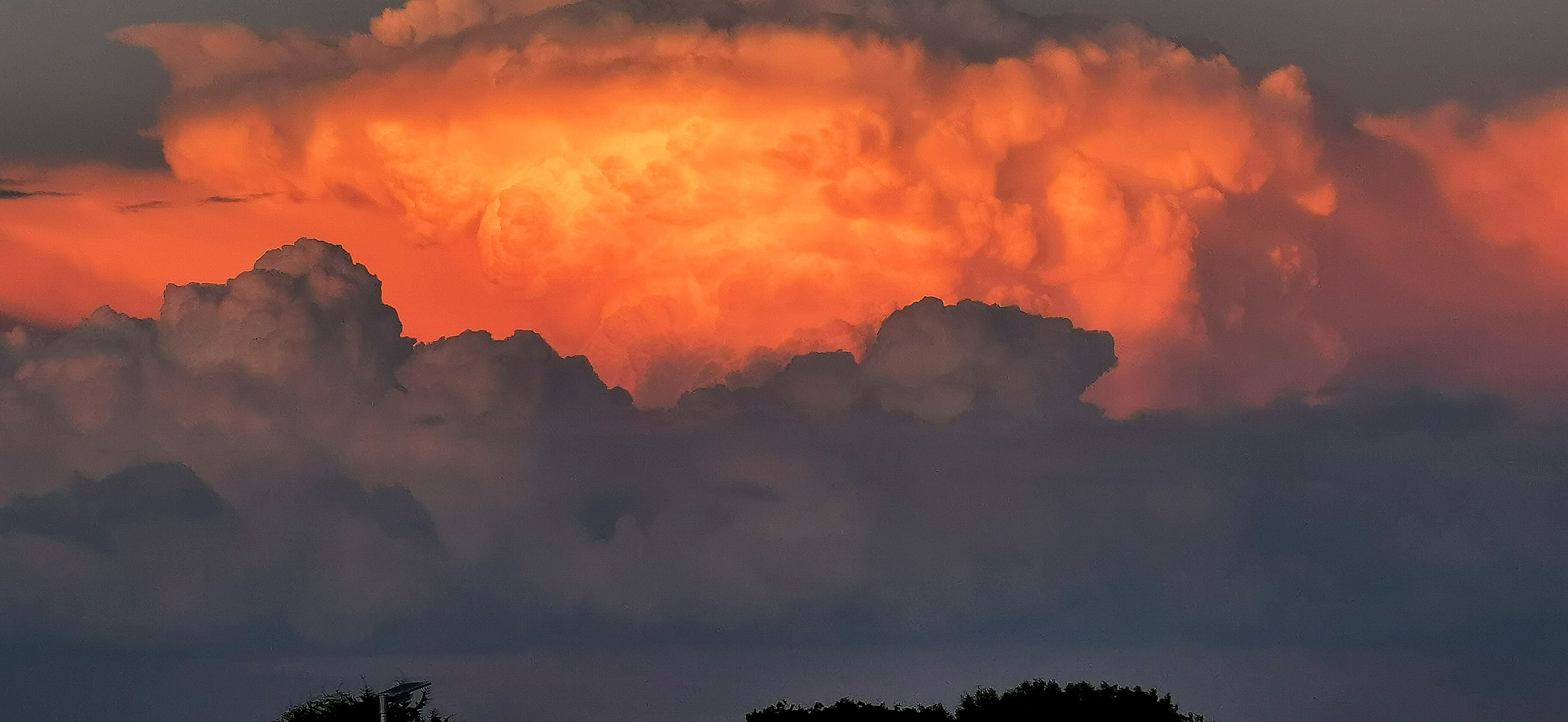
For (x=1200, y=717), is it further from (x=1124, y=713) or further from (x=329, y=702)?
(x=329, y=702)

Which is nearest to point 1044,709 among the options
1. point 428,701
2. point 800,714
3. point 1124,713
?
point 1124,713

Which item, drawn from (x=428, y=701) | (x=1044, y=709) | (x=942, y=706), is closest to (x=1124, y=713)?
(x=1044, y=709)

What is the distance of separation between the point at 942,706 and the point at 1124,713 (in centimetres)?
1434

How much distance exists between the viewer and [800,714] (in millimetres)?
137125

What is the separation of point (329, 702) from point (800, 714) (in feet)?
100

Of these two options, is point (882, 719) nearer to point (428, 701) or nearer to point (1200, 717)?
point (1200, 717)

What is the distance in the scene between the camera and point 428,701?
441ft

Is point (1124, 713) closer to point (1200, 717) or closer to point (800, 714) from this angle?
point (1200, 717)

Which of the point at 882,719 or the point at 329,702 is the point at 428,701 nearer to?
the point at 329,702

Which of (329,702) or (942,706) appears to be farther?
(942,706)

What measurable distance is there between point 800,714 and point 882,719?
217 inches

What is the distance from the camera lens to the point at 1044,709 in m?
132

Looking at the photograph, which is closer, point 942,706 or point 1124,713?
point 1124,713

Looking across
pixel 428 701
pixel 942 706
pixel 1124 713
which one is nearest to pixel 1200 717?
pixel 1124 713
